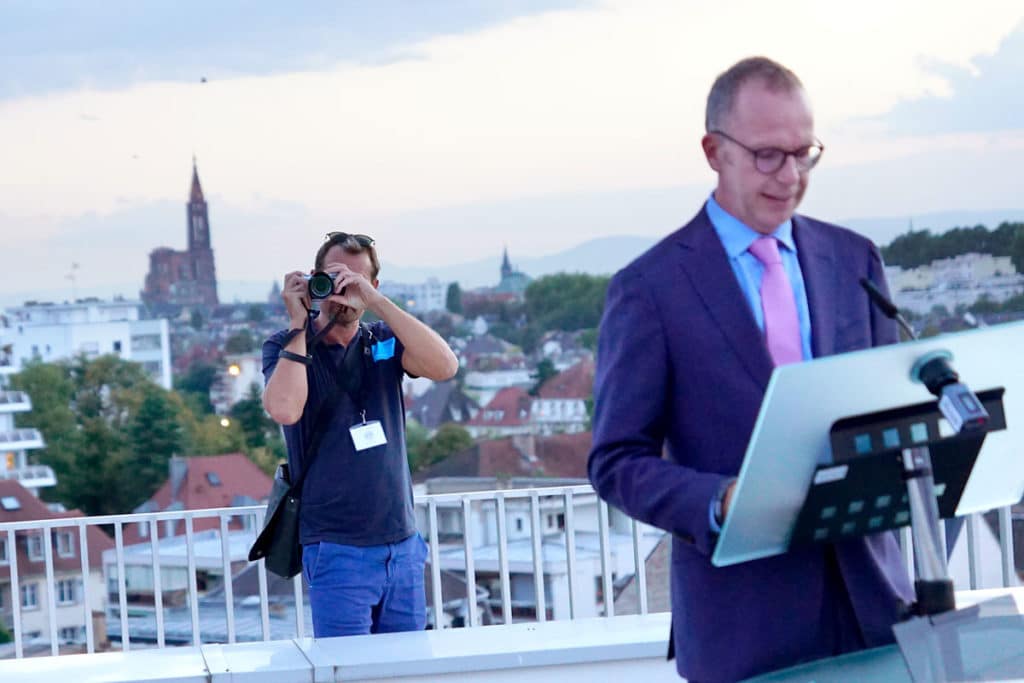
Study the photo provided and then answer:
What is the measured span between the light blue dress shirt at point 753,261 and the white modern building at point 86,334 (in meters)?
55.8

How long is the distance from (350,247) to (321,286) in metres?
0.18

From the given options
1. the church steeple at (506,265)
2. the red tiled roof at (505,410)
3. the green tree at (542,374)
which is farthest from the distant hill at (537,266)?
the red tiled roof at (505,410)

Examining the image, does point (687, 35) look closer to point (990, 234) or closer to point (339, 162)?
point (339, 162)

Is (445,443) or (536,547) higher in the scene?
(536,547)

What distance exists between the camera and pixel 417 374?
134 inches

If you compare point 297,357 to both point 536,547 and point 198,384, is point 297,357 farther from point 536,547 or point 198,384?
point 198,384

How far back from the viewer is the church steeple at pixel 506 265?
45.9m

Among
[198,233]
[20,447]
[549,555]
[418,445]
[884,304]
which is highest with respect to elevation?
[198,233]

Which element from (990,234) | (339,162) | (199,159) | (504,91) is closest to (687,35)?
(504,91)

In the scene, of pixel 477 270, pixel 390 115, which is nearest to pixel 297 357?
pixel 477 270

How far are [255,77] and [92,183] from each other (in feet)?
26.9

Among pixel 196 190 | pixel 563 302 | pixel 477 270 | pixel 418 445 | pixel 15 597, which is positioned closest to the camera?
pixel 15 597

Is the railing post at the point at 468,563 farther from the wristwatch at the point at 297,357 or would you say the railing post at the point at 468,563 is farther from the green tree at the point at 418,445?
the green tree at the point at 418,445

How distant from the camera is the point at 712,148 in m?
1.65
